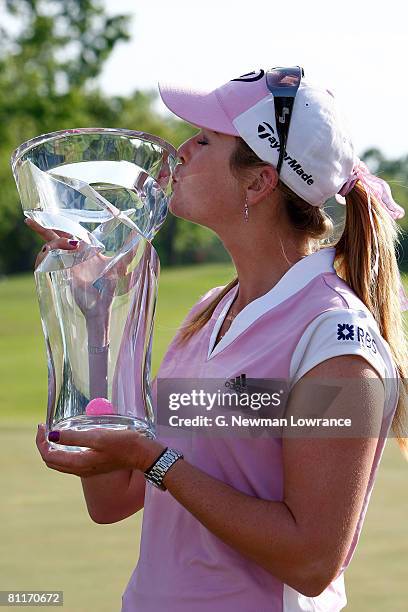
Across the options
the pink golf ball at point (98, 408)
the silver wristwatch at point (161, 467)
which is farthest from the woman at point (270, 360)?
the pink golf ball at point (98, 408)

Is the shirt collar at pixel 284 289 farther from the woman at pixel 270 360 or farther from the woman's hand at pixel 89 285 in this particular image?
the woman's hand at pixel 89 285

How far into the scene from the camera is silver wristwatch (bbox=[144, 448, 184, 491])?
7.37 ft

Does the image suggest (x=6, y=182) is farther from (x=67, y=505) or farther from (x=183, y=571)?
(x=183, y=571)

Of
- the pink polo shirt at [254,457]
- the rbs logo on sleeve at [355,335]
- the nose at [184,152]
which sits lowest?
the pink polo shirt at [254,457]

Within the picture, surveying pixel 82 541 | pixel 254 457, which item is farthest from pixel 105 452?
pixel 82 541

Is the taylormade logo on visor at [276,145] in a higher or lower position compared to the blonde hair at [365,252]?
higher

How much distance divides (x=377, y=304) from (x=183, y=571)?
722 mm

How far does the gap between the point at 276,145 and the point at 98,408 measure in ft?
2.28

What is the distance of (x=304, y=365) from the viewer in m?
2.29

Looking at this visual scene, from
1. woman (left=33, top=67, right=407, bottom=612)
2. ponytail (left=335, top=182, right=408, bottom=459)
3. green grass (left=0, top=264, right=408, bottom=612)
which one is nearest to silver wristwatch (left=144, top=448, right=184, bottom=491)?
woman (left=33, top=67, right=407, bottom=612)

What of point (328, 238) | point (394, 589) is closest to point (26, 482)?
point (394, 589)

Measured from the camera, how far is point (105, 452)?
7.30ft

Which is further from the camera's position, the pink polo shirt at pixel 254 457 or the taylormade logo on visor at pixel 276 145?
the taylormade logo on visor at pixel 276 145

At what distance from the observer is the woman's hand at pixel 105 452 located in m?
2.21
